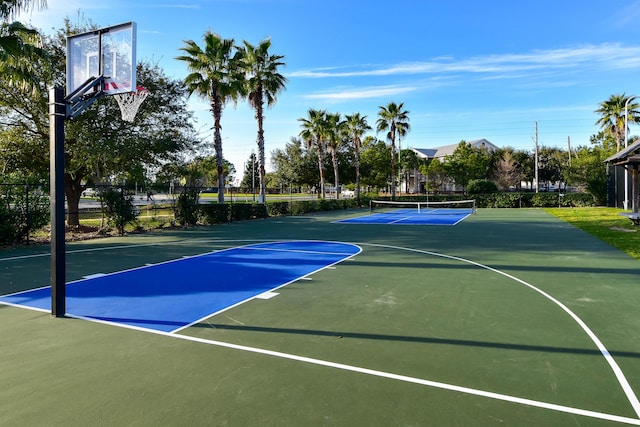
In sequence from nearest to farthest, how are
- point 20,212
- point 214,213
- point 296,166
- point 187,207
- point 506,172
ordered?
point 20,212 < point 187,207 < point 214,213 < point 296,166 < point 506,172

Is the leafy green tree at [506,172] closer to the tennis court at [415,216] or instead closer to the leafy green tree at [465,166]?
the leafy green tree at [465,166]

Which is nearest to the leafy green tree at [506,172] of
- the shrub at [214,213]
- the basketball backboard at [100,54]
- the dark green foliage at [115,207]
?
the shrub at [214,213]

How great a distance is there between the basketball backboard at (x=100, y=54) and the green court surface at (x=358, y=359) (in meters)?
3.82

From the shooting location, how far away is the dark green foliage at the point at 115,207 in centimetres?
1836

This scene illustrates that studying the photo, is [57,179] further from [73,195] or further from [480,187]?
[480,187]

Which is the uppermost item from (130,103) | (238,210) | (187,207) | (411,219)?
(130,103)

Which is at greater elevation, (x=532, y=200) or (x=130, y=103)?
(x=130, y=103)

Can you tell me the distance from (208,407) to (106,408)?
88cm

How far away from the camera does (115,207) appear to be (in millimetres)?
18406

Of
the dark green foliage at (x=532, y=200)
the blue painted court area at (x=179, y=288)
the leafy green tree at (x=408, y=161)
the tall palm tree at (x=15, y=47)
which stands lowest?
the blue painted court area at (x=179, y=288)

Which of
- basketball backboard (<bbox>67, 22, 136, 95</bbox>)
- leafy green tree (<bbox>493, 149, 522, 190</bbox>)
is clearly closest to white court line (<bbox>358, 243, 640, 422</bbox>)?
basketball backboard (<bbox>67, 22, 136, 95</bbox>)

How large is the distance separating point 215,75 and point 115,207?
1002 cm

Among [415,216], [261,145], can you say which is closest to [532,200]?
[415,216]

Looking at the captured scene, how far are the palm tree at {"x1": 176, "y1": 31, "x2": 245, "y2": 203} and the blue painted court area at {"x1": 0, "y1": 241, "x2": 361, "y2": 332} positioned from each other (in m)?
14.6
